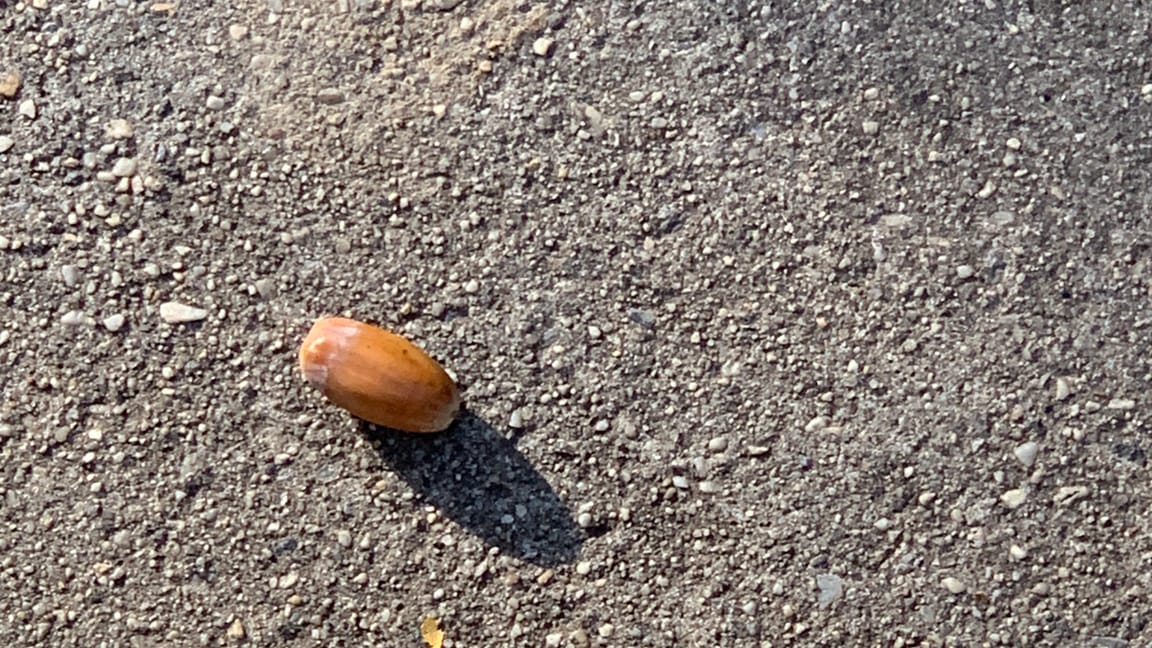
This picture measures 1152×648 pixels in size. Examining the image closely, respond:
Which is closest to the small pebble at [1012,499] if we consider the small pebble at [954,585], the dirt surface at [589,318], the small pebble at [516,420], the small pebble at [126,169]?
the dirt surface at [589,318]

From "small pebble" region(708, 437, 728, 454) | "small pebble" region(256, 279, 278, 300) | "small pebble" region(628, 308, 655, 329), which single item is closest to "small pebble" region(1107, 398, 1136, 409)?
"small pebble" region(708, 437, 728, 454)

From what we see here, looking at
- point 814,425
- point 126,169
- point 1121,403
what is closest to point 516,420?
point 814,425

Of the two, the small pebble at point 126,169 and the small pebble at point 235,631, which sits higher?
the small pebble at point 126,169

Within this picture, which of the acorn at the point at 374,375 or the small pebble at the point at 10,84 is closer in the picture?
the acorn at the point at 374,375

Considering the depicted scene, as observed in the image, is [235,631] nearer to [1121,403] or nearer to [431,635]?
[431,635]

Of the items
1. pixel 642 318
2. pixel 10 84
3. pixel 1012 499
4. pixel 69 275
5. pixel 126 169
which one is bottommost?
pixel 1012 499

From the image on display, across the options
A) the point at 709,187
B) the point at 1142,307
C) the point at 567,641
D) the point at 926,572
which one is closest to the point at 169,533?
the point at 567,641

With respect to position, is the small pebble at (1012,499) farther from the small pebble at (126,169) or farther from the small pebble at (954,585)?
the small pebble at (126,169)
